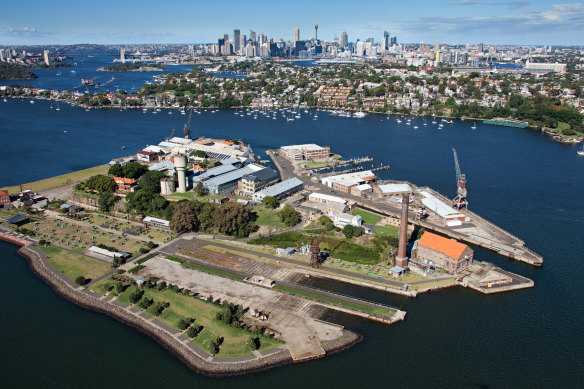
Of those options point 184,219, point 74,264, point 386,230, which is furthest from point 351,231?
point 74,264

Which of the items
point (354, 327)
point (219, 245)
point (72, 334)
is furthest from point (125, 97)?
point (354, 327)

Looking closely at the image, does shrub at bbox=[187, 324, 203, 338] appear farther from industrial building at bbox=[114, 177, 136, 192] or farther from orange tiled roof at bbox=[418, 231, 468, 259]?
industrial building at bbox=[114, 177, 136, 192]

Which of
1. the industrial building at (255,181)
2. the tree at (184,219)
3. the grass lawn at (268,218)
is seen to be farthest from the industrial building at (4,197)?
the grass lawn at (268,218)

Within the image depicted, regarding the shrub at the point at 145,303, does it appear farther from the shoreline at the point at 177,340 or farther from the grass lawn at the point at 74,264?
the grass lawn at the point at 74,264

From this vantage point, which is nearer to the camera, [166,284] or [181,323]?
[181,323]

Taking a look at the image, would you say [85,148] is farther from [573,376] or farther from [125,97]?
[573,376]

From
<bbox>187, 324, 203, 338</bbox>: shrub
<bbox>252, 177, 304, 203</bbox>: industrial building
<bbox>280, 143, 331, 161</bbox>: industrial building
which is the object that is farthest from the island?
<bbox>280, 143, 331, 161</bbox>: industrial building
